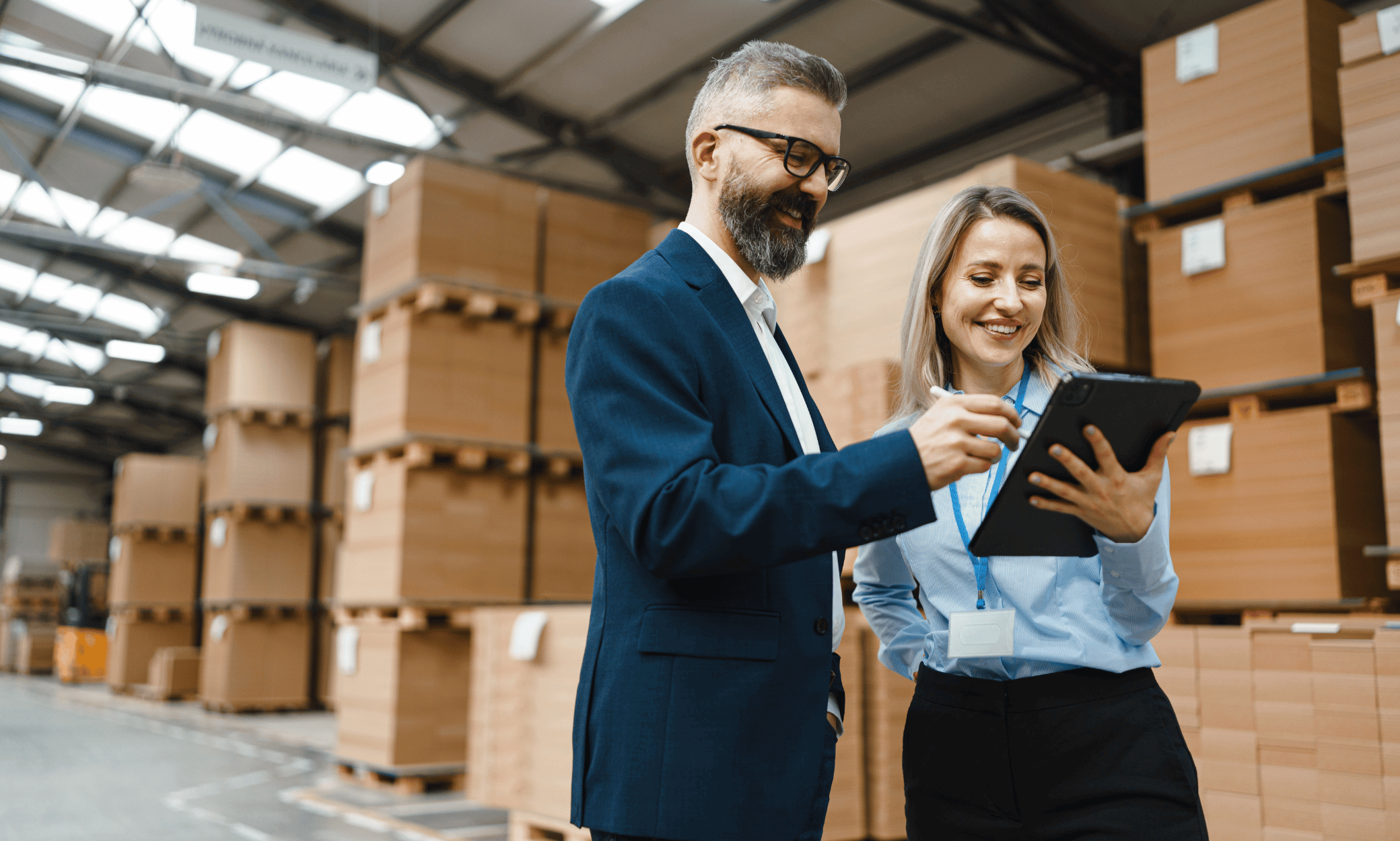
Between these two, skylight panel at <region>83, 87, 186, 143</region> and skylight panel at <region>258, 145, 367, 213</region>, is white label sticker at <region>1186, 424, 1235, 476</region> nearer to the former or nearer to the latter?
skylight panel at <region>258, 145, 367, 213</region>

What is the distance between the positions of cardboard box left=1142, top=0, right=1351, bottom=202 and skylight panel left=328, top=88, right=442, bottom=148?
7.95 m

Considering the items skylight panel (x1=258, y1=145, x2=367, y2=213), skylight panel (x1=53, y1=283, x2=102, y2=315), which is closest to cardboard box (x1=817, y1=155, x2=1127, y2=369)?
skylight panel (x1=258, y1=145, x2=367, y2=213)

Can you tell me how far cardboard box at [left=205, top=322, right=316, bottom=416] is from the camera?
12.4 meters

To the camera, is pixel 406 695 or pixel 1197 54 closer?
pixel 1197 54

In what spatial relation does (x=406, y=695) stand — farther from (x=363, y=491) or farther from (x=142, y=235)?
(x=142, y=235)

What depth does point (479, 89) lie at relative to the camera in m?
10.4

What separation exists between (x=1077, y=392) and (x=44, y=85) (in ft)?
45.9

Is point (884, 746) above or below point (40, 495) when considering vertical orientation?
below

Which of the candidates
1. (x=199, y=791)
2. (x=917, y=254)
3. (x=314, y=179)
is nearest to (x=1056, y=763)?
(x=917, y=254)

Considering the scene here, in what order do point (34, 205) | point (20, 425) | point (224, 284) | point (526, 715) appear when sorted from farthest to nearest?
point (20, 425), point (34, 205), point (224, 284), point (526, 715)

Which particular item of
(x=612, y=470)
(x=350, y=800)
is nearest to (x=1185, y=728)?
(x=612, y=470)

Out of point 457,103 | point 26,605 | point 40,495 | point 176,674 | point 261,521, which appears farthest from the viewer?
point 40,495

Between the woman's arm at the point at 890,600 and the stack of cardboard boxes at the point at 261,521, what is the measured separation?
1177 centimetres

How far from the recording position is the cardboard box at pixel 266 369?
12.4 meters
